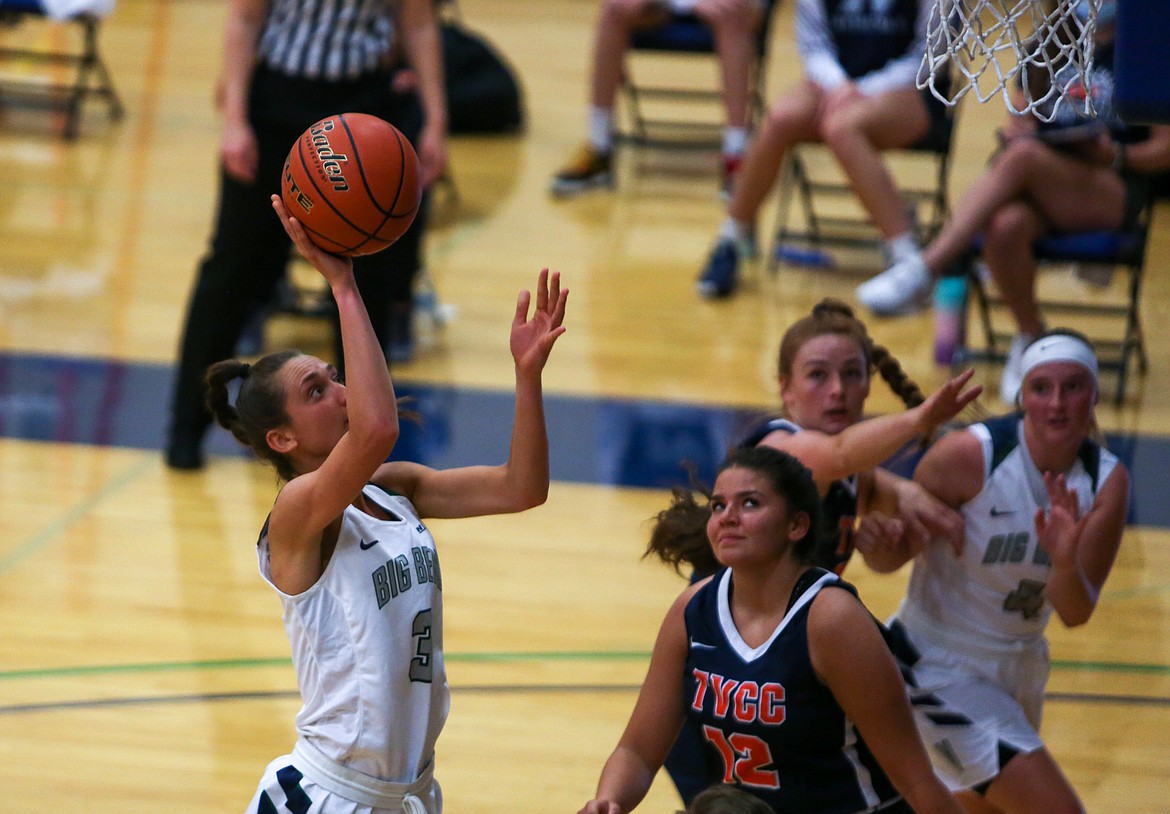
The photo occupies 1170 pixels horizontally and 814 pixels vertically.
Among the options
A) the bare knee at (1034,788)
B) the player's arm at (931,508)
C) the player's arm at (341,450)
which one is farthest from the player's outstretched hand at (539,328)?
the bare knee at (1034,788)

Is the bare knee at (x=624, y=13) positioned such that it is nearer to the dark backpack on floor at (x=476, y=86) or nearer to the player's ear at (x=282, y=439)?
the dark backpack on floor at (x=476, y=86)

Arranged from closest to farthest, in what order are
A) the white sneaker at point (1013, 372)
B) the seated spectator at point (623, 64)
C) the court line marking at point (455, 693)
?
the court line marking at point (455, 693) < the white sneaker at point (1013, 372) < the seated spectator at point (623, 64)

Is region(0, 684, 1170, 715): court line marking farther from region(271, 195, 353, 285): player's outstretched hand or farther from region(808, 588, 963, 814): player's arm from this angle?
region(271, 195, 353, 285): player's outstretched hand

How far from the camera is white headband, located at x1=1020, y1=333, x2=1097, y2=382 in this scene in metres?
3.47

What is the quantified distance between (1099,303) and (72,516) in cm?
510

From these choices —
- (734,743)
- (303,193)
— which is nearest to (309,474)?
(303,193)

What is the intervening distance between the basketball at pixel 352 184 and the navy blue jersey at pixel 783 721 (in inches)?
37.0

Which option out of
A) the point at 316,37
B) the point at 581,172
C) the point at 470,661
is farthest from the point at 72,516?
the point at 581,172

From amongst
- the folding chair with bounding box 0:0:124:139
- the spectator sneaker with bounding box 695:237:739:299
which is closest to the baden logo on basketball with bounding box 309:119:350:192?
the spectator sneaker with bounding box 695:237:739:299

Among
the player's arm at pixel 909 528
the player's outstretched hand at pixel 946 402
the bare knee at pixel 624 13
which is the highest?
the bare knee at pixel 624 13

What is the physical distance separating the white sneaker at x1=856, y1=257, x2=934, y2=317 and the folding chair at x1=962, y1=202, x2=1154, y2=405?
23cm

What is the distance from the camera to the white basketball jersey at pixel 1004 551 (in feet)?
11.4

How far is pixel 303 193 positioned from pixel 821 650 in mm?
1218

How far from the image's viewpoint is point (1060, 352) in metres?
3.47
